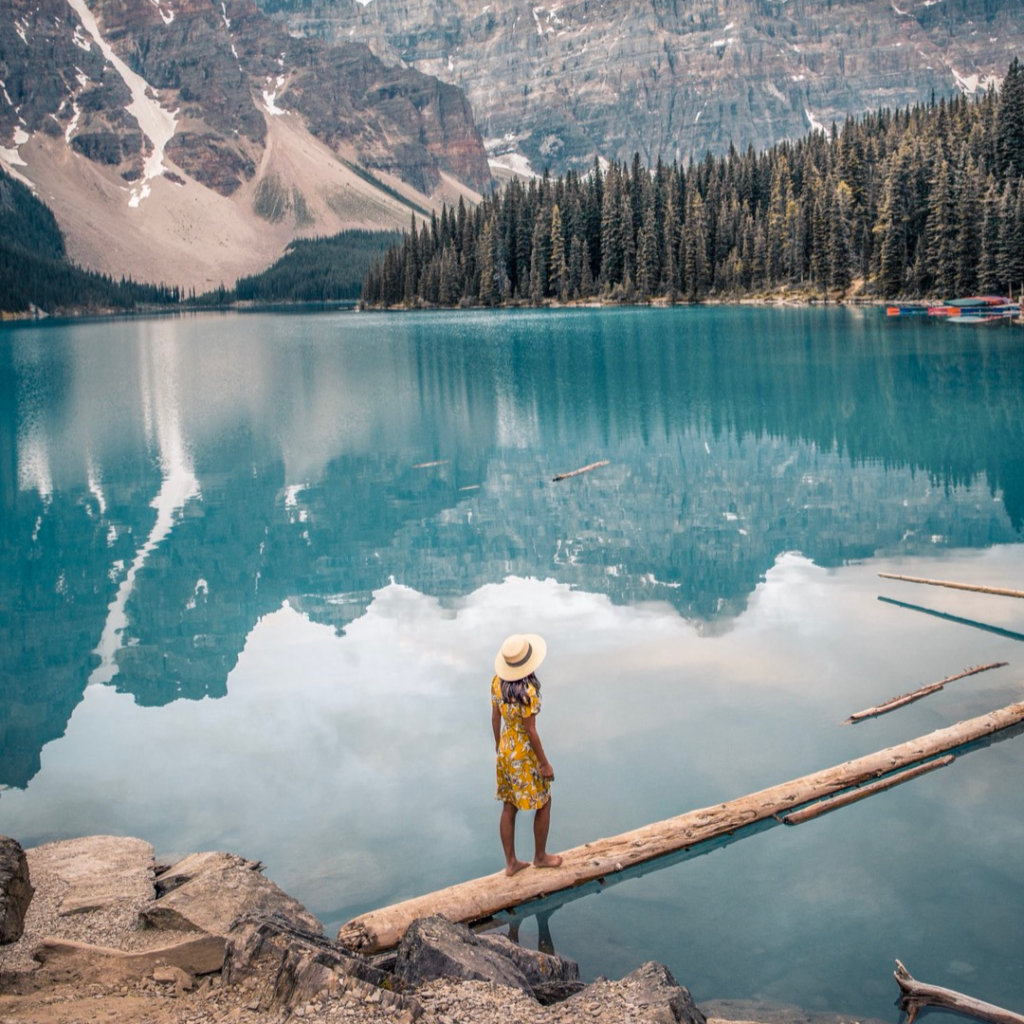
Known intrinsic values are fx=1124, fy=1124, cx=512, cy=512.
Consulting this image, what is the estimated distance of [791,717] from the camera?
13125 millimetres

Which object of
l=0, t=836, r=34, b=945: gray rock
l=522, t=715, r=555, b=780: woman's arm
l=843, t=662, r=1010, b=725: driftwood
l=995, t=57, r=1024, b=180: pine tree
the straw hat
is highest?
l=995, t=57, r=1024, b=180: pine tree

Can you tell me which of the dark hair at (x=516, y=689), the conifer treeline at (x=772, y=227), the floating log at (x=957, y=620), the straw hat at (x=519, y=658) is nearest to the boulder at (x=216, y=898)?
the dark hair at (x=516, y=689)

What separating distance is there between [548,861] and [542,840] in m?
0.20

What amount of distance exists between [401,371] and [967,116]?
96423mm

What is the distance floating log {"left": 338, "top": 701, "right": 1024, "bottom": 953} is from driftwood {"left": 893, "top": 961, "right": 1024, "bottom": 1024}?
2444 mm

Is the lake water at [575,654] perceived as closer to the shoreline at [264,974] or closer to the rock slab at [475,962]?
the rock slab at [475,962]

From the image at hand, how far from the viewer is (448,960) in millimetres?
7250

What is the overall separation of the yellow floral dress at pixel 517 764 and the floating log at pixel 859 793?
250cm

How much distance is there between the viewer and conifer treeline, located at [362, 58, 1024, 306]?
314 ft

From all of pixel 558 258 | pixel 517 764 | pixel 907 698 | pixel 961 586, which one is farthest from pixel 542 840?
pixel 558 258

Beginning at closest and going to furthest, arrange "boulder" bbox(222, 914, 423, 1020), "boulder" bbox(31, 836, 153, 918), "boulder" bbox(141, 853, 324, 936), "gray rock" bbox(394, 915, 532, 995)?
"boulder" bbox(222, 914, 423, 1020) < "gray rock" bbox(394, 915, 532, 995) < "boulder" bbox(141, 853, 324, 936) < "boulder" bbox(31, 836, 153, 918)

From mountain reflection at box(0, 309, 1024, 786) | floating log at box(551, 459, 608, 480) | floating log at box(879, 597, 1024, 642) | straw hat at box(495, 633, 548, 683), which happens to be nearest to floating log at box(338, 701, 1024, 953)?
straw hat at box(495, 633, 548, 683)

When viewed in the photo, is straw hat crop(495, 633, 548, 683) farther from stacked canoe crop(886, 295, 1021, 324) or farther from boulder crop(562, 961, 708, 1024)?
stacked canoe crop(886, 295, 1021, 324)

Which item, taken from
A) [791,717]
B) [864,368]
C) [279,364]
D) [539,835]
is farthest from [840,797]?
[279,364]
